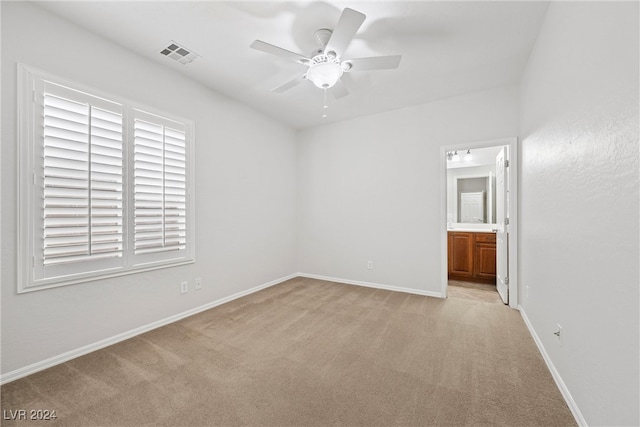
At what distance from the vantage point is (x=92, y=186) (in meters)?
2.16

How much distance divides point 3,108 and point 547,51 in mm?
3991

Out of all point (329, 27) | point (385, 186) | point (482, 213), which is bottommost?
point (482, 213)

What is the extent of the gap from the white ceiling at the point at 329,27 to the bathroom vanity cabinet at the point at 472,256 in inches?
95.5

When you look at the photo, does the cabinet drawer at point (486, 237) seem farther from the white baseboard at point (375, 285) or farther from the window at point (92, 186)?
the window at point (92, 186)

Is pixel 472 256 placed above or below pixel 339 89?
below

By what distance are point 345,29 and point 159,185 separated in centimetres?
224

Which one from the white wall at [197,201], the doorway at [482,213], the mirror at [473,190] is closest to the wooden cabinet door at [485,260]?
the doorway at [482,213]

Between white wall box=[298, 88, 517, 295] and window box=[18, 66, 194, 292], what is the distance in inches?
90.6

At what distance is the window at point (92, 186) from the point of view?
190cm

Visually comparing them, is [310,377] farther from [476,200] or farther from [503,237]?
[476,200]

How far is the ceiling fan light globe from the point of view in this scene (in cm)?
211

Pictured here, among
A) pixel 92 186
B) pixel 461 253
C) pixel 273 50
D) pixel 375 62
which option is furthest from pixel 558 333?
pixel 92 186

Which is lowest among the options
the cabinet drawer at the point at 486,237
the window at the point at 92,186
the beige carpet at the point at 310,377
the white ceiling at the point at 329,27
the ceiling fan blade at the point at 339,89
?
the beige carpet at the point at 310,377

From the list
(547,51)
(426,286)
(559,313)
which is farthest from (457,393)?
(547,51)
